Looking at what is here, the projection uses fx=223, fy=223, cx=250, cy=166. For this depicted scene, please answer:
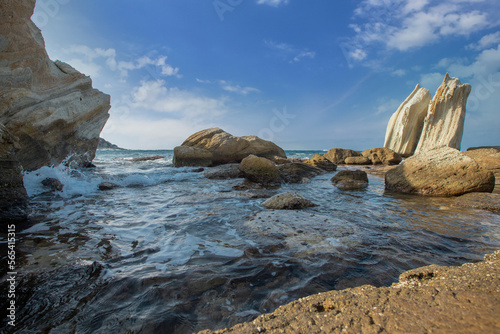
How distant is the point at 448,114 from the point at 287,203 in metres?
33.1

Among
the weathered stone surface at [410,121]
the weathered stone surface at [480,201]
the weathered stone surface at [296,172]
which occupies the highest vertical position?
the weathered stone surface at [410,121]

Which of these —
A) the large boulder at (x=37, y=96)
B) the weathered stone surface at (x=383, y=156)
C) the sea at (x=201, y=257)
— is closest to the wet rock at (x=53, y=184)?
the sea at (x=201, y=257)

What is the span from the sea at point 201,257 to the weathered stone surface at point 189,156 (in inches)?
454

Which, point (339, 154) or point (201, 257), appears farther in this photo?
point (339, 154)

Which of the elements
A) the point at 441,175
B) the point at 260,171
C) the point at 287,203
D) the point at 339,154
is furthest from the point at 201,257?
the point at 339,154

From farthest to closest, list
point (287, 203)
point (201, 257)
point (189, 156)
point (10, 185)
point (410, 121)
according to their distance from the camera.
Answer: point (410, 121)
point (189, 156)
point (287, 203)
point (10, 185)
point (201, 257)

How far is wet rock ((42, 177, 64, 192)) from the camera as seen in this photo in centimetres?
682

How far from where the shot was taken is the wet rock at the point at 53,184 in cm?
682

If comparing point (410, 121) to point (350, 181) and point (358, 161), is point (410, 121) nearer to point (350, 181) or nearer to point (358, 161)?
point (358, 161)

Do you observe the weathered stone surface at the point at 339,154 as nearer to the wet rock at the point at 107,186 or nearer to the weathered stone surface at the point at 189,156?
the weathered stone surface at the point at 189,156

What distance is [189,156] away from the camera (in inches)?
663

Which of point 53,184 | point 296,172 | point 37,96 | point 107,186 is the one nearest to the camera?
point 53,184

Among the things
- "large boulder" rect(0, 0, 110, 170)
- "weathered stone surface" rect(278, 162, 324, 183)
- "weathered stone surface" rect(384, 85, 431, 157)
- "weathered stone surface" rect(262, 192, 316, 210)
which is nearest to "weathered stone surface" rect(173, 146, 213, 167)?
"large boulder" rect(0, 0, 110, 170)

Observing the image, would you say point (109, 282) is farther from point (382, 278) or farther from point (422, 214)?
point (422, 214)
